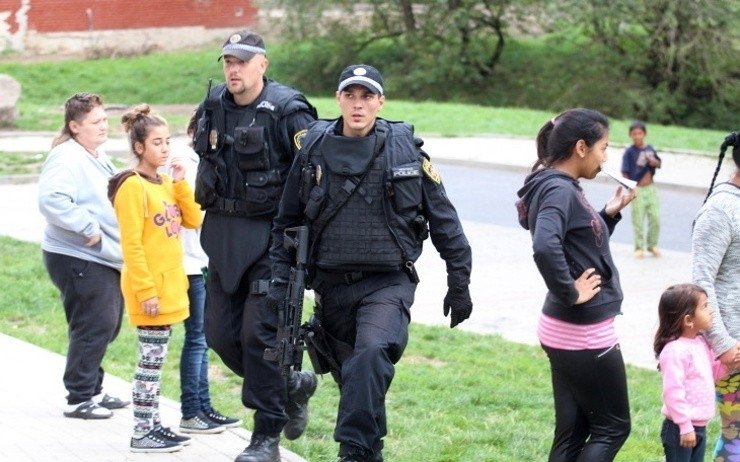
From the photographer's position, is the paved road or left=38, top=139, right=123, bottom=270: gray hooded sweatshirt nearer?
left=38, top=139, right=123, bottom=270: gray hooded sweatshirt

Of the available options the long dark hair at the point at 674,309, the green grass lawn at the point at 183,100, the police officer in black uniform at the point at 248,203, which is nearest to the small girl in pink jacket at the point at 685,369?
the long dark hair at the point at 674,309

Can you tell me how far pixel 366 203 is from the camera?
531cm

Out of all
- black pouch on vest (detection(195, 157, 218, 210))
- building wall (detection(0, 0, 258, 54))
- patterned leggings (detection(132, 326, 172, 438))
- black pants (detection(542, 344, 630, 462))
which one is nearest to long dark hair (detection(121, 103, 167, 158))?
black pouch on vest (detection(195, 157, 218, 210))

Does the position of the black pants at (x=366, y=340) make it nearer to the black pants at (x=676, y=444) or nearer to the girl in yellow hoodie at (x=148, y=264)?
the girl in yellow hoodie at (x=148, y=264)

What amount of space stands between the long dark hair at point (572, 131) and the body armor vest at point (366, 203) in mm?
573

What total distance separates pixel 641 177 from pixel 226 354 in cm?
899

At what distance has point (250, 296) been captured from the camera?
231 inches

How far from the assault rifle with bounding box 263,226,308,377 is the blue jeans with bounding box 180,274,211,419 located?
1.08 m

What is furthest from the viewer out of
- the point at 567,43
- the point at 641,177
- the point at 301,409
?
the point at 567,43

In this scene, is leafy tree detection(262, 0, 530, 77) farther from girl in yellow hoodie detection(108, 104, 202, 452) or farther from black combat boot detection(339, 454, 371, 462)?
black combat boot detection(339, 454, 371, 462)

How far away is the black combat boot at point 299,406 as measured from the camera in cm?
608

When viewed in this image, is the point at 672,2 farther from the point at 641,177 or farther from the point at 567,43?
the point at 641,177

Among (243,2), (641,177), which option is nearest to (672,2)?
(243,2)

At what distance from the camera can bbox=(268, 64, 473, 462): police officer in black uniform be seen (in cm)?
528
